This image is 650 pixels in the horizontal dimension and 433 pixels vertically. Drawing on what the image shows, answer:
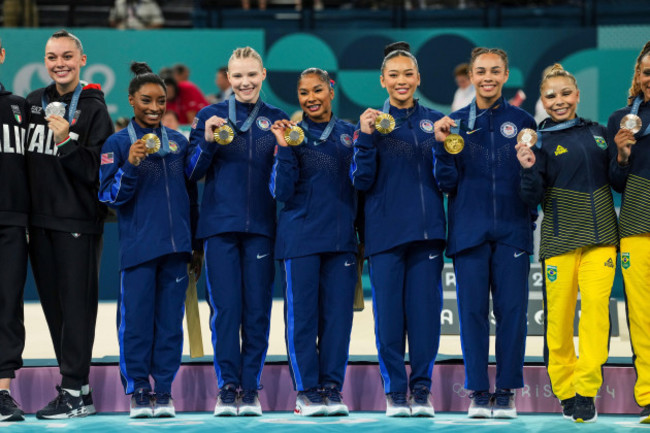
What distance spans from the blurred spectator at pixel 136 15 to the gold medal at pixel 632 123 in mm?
8158

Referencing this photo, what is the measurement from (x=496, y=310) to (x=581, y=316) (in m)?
0.44

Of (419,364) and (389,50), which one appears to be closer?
(419,364)

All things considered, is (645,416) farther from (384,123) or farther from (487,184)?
(384,123)

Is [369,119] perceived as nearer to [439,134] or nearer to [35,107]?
[439,134]

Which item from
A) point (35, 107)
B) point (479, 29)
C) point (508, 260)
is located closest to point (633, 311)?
point (508, 260)

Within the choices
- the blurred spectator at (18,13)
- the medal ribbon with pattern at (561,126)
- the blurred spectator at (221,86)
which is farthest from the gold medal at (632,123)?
the blurred spectator at (18,13)

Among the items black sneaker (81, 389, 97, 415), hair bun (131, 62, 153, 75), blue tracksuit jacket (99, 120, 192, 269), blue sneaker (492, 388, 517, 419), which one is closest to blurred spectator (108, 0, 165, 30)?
hair bun (131, 62, 153, 75)

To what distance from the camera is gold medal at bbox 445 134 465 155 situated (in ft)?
15.2

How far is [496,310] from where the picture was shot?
4812 mm

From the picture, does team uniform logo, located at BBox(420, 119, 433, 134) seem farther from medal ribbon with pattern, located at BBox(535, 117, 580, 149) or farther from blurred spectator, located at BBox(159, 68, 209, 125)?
blurred spectator, located at BBox(159, 68, 209, 125)

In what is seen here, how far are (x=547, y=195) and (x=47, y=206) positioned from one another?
105 inches

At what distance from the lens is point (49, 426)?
4.48 meters

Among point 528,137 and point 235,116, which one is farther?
point 235,116

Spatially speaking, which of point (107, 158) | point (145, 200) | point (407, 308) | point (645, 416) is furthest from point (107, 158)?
point (645, 416)
